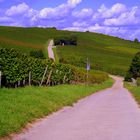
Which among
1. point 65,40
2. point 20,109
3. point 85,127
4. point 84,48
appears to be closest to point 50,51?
point 84,48

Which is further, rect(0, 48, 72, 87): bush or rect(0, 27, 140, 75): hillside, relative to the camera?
rect(0, 27, 140, 75): hillside

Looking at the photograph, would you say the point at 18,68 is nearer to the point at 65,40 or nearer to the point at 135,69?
the point at 135,69

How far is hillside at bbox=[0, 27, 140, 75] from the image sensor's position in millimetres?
124438

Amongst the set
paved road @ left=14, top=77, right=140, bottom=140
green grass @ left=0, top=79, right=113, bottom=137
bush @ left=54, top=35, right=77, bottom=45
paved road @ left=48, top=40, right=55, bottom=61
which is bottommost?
paved road @ left=14, top=77, right=140, bottom=140

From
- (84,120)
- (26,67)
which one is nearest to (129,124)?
(84,120)

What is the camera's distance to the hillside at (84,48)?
124438mm

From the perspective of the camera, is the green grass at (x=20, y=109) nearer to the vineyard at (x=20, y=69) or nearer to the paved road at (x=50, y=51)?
the vineyard at (x=20, y=69)

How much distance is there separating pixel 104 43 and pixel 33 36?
30052mm

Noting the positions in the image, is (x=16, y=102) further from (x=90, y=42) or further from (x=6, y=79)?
(x=90, y=42)

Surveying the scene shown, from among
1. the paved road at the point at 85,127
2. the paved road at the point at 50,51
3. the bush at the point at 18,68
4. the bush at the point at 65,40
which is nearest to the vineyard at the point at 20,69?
the bush at the point at 18,68

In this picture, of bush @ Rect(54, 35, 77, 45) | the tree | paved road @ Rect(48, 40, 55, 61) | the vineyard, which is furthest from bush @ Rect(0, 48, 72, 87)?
bush @ Rect(54, 35, 77, 45)

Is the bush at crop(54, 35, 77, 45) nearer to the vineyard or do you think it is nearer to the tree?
the tree

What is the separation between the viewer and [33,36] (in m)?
161

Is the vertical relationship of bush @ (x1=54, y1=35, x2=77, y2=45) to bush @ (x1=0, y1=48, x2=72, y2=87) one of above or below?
above
